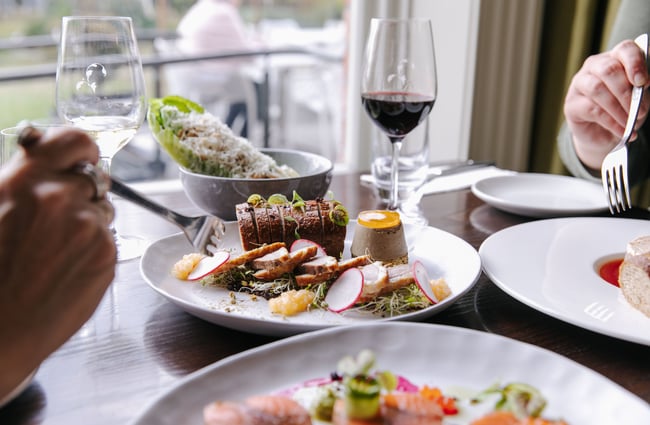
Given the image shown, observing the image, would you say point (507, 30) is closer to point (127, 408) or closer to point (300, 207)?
point (300, 207)

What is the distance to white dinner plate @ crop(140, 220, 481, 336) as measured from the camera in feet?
2.32

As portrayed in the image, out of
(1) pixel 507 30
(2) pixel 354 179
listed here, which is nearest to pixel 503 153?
(1) pixel 507 30

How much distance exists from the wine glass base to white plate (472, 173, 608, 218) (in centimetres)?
71

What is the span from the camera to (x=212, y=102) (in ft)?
15.2

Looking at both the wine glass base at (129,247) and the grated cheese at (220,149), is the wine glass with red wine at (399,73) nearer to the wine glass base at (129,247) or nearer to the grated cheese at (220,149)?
the grated cheese at (220,149)

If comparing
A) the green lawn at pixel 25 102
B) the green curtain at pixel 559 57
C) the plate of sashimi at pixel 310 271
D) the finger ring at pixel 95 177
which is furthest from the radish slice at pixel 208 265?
the green lawn at pixel 25 102

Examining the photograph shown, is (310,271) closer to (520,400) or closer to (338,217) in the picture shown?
(338,217)

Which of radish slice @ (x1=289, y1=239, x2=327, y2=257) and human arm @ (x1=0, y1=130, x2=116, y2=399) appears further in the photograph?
radish slice @ (x1=289, y1=239, x2=327, y2=257)

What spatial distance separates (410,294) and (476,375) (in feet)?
0.72

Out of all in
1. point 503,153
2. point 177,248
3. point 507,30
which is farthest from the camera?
point 503,153

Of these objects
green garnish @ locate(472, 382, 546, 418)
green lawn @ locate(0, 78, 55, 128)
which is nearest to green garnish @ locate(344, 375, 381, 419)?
green garnish @ locate(472, 382, 546, 418)

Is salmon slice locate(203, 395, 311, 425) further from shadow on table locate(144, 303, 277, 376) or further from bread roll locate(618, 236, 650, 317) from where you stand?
bread roll locate(618, 236, 650, 317)

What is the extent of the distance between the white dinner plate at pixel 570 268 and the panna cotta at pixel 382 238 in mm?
126

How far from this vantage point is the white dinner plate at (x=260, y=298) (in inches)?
27.9
